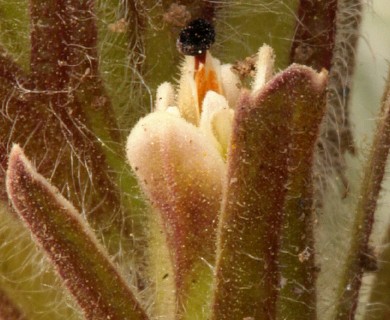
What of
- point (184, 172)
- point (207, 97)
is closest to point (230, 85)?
point (207, 97)

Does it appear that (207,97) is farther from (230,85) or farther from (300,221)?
(300,221)

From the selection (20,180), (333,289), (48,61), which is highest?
(48,61)

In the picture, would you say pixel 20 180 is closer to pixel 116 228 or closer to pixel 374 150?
pixel 116 228

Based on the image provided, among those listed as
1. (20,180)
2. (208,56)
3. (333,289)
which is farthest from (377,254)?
(20,180)

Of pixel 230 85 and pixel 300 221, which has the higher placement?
Answer: pixel 230 85

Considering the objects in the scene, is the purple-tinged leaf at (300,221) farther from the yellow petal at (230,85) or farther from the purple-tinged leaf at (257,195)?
the yellow petal at (230,85)

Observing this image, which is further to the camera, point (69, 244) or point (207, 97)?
point (207, 97)

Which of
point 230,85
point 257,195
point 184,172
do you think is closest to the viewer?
point 257,195

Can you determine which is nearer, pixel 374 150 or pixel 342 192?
pixel 374 150

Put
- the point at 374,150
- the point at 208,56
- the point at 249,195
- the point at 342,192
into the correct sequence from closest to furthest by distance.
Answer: the point at 249,195 → the point at 374,150 → the point at 208,56 → the point at 342,192
